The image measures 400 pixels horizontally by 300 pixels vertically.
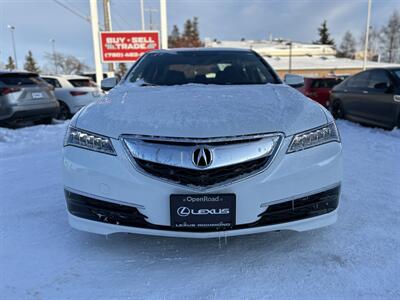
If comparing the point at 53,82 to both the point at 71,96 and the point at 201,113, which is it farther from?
the point at 201,113

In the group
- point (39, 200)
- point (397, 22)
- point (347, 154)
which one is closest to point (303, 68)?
point (397, 22)

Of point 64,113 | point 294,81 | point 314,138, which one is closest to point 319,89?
point 64,113

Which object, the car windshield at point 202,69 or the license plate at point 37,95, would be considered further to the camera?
the license plate at point 37,95

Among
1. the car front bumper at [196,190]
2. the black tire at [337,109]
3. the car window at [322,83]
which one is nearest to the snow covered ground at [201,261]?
the car front bumper at [196,190]

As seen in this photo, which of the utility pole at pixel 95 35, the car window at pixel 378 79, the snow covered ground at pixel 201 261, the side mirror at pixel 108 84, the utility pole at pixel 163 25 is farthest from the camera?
the utility pole at pixel 163 25

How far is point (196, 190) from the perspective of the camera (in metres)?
2.03

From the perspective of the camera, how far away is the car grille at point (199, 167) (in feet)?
6.62

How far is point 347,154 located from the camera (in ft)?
17.0

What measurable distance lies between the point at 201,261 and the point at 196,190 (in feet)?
1.82

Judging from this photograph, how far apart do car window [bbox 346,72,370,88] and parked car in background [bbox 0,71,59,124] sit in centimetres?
711

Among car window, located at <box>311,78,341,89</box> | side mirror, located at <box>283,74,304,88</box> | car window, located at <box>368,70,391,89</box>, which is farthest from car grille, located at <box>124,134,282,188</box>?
car window, located at <box>311,78,341,89</box>

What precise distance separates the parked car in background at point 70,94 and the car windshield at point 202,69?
7169 mm

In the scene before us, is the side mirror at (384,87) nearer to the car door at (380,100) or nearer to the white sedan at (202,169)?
the car door at (380,100)

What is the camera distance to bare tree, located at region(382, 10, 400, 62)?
65.8 metres
